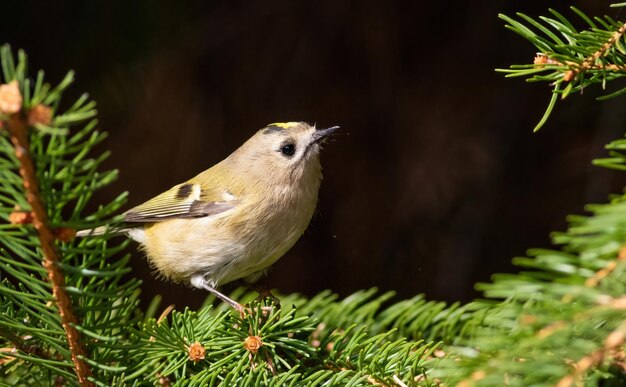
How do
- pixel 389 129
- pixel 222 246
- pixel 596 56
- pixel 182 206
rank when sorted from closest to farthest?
1. pixel 596 56
2. pixel 222 246
3. pixel 182 206
4. pixel 389 129

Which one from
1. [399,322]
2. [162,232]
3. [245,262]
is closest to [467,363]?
[399,322]

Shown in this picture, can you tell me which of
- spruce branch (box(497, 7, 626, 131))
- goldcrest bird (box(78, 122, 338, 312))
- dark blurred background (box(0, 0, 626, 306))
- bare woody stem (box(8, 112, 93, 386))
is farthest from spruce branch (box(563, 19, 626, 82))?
dark blurred background (box(0, 0, 626, 306))

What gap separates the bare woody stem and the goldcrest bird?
2.06 ft

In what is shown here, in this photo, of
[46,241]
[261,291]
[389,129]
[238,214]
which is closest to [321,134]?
[238,214]

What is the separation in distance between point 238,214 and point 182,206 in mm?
209

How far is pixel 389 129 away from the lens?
8.96 feet

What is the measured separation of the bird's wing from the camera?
180 centimetres

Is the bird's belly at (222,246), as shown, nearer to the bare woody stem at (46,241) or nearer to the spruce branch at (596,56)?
the bare woody stem at (46,241)

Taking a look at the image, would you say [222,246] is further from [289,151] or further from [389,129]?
[389,129]

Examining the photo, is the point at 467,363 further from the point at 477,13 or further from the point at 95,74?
the point at 477,13

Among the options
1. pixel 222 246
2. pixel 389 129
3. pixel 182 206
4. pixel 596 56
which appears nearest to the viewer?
pixel 596 56

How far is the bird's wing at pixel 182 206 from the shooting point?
1.80m

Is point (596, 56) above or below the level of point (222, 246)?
above

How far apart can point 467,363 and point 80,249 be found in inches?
16.5
